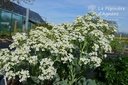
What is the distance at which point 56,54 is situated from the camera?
358 centimetres

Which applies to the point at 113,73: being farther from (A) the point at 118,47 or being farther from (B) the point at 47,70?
(A) the point at 118,47

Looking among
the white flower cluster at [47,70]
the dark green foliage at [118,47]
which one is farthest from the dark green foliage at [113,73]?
the dark green foliage at [118,47]

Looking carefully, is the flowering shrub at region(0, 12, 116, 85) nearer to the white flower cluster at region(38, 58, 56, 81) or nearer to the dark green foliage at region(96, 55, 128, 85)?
the white flower cluster at region(38, 58, 56, 81)

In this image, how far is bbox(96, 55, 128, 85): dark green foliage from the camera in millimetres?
4074

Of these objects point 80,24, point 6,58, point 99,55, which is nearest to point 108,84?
point 99,55

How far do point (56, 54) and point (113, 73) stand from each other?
1044 mm

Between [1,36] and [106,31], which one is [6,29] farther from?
[106,31]

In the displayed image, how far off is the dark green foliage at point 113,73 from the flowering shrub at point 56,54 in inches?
10.8

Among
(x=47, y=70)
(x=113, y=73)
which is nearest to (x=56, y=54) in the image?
(x=47, y=70)

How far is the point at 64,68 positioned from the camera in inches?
159

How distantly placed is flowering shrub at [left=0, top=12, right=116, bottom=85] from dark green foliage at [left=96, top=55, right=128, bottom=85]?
0.28m

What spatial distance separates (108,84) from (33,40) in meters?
1.39

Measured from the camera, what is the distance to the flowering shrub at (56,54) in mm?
3391

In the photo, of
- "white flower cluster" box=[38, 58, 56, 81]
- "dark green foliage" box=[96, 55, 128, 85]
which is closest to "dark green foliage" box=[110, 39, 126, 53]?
"dark green foliage" box=[96, 55, 128, 85]
